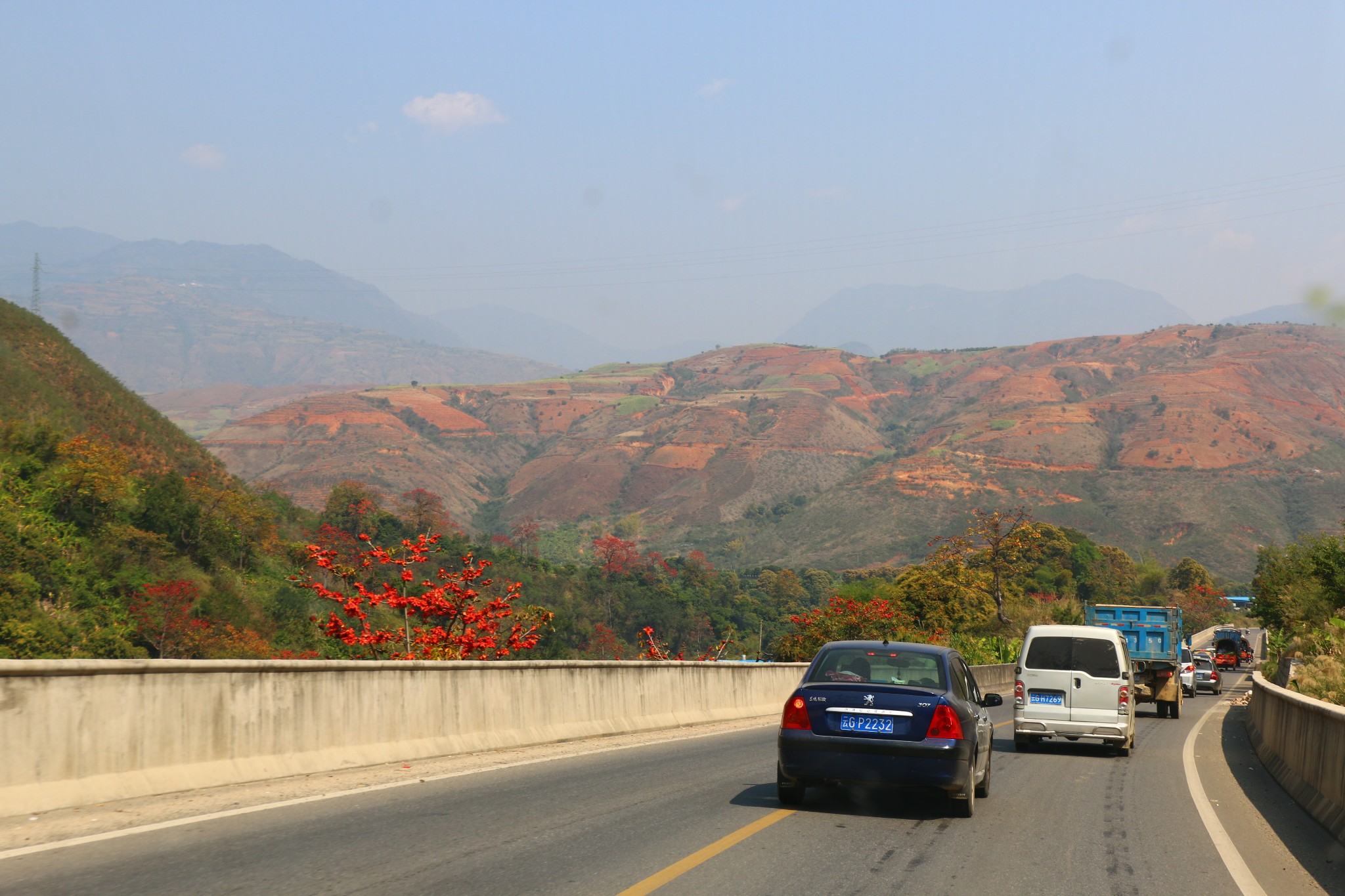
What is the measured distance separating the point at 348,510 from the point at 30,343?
39.1 meters

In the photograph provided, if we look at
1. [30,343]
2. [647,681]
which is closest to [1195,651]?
[647,681]

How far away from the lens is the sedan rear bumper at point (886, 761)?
1023cm

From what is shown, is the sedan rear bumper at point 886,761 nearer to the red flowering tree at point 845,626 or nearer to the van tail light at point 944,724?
the van tail light at point 944,724

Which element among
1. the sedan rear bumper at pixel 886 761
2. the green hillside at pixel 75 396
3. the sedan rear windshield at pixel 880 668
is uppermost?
the green hillside at pixel 75 396

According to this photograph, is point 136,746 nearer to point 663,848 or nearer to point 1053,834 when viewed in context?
point 663,848

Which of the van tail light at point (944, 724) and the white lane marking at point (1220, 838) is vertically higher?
the van tail light at point (944, 724)

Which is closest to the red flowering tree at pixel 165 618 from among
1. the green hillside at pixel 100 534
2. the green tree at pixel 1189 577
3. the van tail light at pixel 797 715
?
the green hillside at pixel 100 534

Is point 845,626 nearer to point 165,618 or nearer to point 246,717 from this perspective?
point 165,618

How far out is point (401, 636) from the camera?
→ 2105cm

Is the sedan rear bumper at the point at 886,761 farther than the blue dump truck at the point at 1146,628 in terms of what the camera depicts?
No

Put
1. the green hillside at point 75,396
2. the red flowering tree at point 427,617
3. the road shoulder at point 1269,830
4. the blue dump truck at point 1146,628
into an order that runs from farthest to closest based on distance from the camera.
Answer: the green hillside at point 75,396 → the blue dump truck at point 1146,628 → the red flowering tree at point 427,617 → the road shoulder at point 1269,830

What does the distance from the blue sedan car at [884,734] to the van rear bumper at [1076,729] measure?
8.02m

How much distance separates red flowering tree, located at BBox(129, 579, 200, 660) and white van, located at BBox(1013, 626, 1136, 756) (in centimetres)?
4754

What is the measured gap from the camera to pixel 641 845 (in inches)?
346
